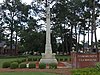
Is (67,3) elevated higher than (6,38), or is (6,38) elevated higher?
(67,3)

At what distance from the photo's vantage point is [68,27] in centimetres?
6969

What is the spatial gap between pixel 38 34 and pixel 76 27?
410 inches

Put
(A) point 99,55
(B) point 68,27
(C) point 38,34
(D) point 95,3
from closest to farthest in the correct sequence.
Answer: (A) point 99,55, (D) point 95,3, (C) point 38,34, (B) point 68,27

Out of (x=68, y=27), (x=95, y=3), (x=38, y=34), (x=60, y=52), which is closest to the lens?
(x=95, y=3)

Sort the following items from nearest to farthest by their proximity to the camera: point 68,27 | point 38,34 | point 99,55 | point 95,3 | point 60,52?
point 99,55 → point 95,3 → point 38,34 → point 68,27 → point 60,52

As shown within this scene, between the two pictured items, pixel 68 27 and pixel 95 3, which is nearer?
pixel 95 3

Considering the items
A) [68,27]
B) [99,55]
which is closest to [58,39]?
[68,27]

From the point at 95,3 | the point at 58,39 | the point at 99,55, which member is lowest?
the point at 99,55

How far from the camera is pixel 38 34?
65250mm

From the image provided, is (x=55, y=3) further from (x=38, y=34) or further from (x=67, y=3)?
(x=38, y=34)

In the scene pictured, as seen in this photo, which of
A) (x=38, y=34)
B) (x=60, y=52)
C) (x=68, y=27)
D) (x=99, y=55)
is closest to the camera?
(x=99, y=55)

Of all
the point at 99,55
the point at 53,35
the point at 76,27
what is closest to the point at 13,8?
the point at 53,35

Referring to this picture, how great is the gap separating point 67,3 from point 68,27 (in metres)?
6.69

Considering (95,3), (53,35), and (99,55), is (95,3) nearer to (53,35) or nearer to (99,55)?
(53,35)
